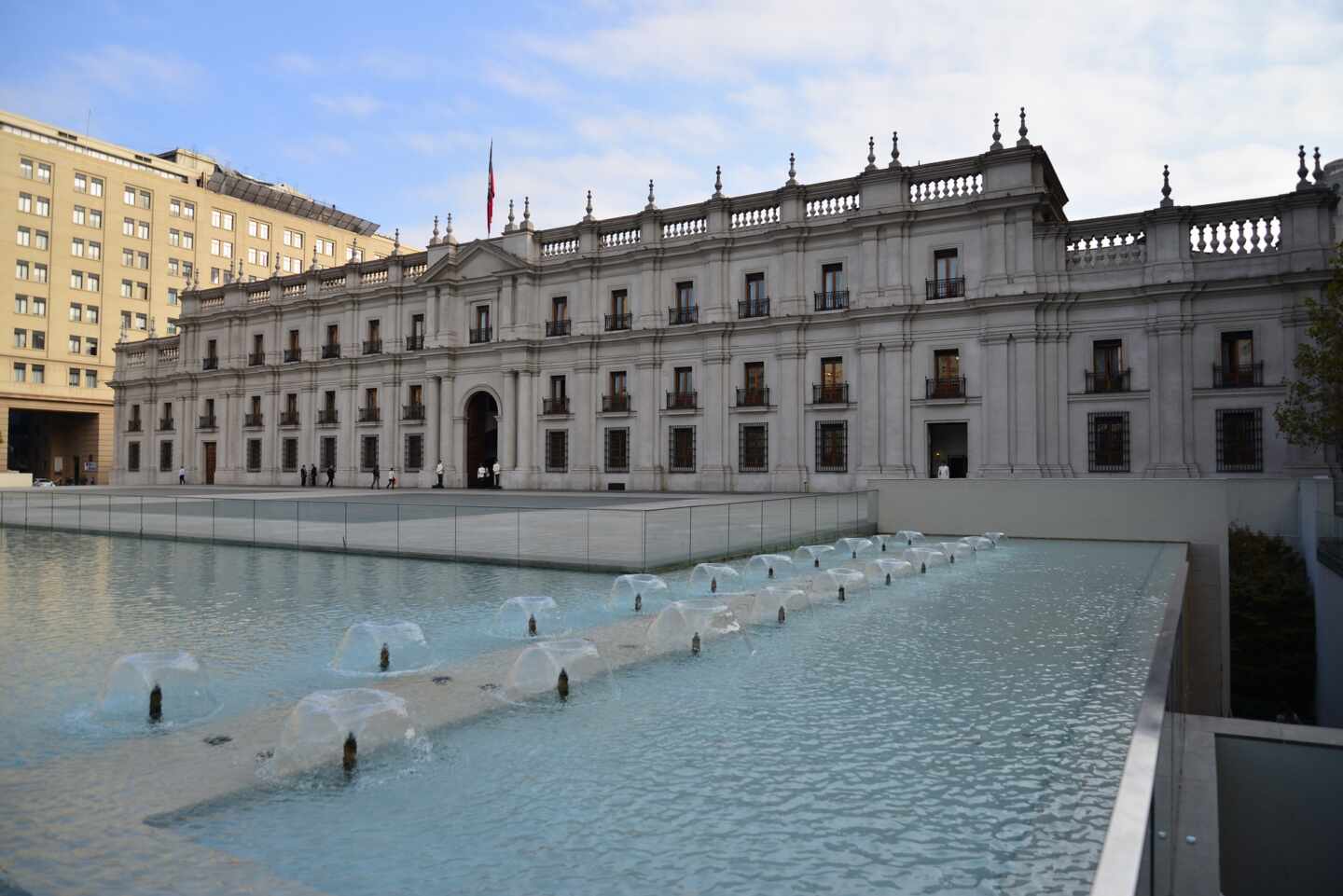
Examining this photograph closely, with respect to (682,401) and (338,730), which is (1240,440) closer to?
(682,401)

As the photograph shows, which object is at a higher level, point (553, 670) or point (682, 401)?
point (682, 401)

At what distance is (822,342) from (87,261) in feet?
183

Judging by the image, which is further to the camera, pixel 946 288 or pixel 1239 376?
pixel 946 288

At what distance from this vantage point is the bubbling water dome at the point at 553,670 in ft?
19.5

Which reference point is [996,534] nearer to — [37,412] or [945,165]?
[945,165]

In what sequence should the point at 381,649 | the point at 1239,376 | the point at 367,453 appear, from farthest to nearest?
the point at 367,453, the point at 1239,376, the point at 381,649

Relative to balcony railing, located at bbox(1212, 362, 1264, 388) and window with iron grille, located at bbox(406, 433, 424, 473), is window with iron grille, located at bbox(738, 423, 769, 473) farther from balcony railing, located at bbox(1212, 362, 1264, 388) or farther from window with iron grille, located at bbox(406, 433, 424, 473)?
window with iron grille, located at bbox(406, 433, 424, 473)

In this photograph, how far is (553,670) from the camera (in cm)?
607

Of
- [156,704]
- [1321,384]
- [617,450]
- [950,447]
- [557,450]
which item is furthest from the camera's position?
[557,450]

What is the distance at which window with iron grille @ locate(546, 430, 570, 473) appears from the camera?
3981 cm

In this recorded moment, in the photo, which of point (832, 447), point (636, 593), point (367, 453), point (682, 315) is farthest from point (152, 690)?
point (367, 453)

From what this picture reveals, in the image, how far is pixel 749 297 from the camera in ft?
118

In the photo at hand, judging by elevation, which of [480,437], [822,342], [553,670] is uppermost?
[822,342]

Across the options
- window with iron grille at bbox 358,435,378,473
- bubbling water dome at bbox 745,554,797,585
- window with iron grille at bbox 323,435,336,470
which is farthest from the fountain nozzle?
window with iron grille at bbox 323,435,336,470
